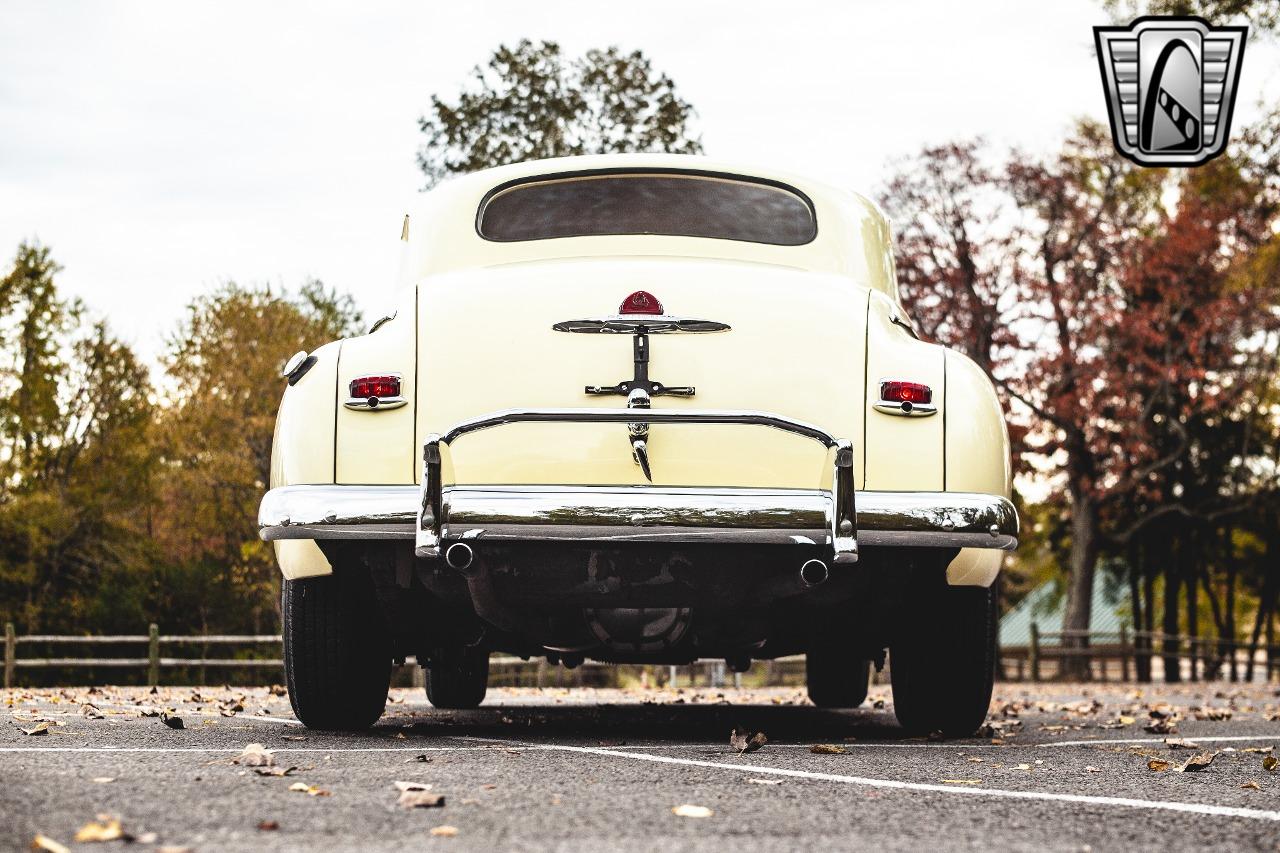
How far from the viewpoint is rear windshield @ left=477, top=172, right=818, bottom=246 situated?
5.65 m

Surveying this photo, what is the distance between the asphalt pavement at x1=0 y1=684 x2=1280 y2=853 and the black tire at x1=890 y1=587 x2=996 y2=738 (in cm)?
13

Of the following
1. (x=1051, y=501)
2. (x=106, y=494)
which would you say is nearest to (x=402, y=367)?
(x=1051, y=501)

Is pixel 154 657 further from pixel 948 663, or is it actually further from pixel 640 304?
pixel 640 304

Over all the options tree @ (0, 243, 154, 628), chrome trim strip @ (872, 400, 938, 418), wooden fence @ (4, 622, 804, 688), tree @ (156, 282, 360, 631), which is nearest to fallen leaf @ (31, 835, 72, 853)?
chrome trim strip @ (872, 400, 938, 418)

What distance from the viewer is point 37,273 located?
33625 mm

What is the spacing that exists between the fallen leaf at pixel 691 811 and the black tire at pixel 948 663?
2.12 meters

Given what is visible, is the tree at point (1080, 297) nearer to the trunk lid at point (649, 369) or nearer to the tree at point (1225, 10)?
the tree at point (1225, 10)

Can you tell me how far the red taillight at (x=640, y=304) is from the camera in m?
4.90

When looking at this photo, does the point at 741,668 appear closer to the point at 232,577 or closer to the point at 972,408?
the point at 972,408

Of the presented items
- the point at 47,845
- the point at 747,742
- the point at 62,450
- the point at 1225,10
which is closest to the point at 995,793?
the point at 747,742

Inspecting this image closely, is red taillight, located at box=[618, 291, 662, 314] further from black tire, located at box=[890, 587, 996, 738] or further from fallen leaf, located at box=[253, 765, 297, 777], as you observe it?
fallen leaf, located at box=[253, 765, 297, 777]

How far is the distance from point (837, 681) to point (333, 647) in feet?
13.4

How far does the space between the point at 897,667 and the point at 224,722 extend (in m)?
2.84

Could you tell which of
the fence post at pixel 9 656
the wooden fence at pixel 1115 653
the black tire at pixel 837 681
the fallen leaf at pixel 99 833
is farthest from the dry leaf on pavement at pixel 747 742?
the wooden fence at pixel 1115 653
